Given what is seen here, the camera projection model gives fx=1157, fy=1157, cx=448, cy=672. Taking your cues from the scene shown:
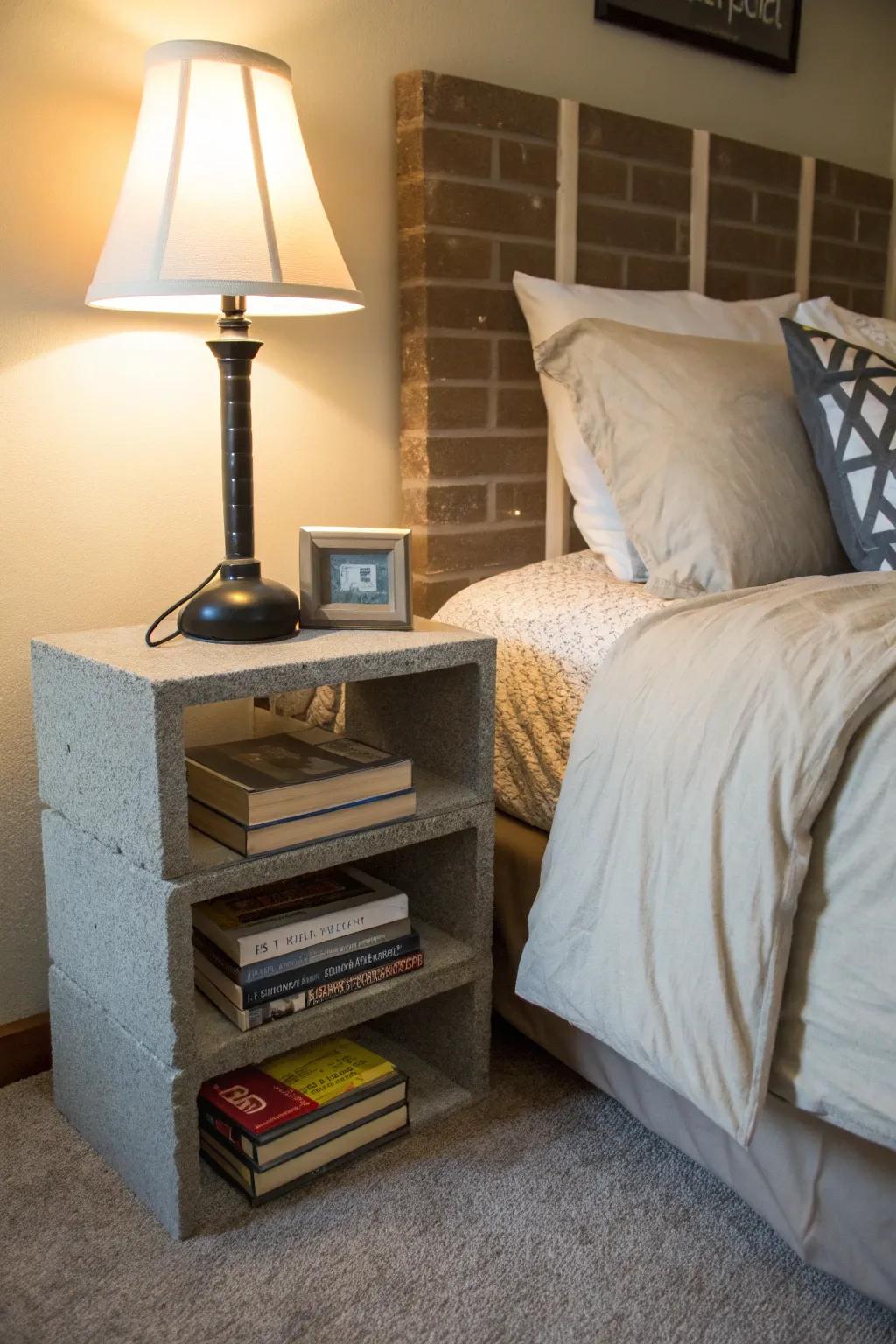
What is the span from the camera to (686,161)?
2.24 meters

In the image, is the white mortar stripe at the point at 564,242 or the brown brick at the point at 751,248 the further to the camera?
the brown brick at the point at 751,248

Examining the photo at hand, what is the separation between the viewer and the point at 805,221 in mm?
2508

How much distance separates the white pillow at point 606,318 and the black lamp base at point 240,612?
61 cm

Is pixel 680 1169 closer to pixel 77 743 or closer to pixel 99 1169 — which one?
Answer: pixel 99 1169

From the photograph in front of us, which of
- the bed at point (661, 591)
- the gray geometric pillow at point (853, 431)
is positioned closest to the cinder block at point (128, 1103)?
the bed at point (661, 591)

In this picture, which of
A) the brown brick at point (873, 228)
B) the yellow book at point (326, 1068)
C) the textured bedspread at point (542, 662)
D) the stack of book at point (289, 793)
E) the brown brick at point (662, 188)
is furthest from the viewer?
the brown brick at point (873, 228)

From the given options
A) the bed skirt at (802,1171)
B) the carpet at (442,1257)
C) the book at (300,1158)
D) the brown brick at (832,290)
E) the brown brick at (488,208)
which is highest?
the brown brick at (488,208)

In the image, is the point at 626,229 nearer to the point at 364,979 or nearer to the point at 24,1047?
the point at 364,979

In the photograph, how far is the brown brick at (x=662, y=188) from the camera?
216 centimetres

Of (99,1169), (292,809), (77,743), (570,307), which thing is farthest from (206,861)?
(570,307)

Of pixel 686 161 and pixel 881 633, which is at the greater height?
pixel 686 161

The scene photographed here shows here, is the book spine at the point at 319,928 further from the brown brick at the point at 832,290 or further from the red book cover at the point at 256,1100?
the brown brick at the point at 832,290

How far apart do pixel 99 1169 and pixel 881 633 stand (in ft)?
3.74

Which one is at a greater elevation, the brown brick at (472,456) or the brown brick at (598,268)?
the brown brick at (598,268)
